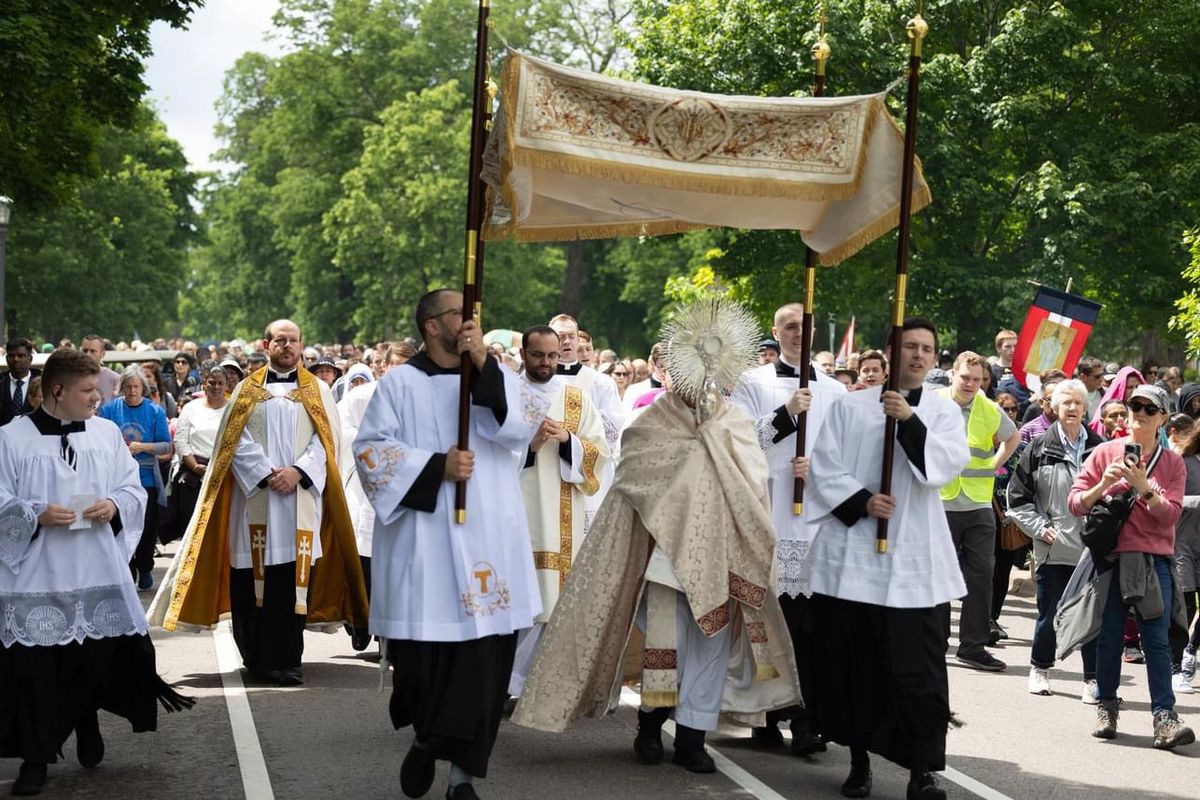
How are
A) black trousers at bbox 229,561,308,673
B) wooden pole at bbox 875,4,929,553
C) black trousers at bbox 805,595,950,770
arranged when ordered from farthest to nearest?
black trousers at bbox 229,561,308,673
wooden pole at bbox 875,4,929,553
black trousers at bbox 805,595,950,770

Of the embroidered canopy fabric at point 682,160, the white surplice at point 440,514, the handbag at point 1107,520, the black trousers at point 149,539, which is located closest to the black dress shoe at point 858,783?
the white surplice at point 440,514

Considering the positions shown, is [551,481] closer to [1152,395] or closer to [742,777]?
[742,777]

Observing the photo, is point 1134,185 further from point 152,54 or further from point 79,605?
point 79,605

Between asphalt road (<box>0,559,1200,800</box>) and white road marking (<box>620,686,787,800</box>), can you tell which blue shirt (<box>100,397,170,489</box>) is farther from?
white road marking (<box>620,686,787,800</box>)

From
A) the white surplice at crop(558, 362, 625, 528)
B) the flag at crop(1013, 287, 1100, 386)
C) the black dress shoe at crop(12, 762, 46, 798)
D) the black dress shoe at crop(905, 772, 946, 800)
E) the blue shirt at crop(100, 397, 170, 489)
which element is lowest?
the black dress shoe at crop(12, 762, 46, 798)

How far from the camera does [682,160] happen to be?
7.96 m

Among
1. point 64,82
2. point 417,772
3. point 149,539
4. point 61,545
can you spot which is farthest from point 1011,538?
A: point 64,82

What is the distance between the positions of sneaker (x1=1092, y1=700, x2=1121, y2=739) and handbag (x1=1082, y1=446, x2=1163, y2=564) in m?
0.77

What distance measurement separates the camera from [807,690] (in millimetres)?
7887

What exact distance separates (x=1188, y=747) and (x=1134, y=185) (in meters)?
20.8

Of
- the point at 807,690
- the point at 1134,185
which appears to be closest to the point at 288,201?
the point at 1134,185

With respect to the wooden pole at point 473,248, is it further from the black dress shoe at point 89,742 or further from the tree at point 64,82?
the tree at point 64,82

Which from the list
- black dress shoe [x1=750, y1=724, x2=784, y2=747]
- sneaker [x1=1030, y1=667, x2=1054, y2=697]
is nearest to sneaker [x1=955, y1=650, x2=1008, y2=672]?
sneaker [x1=1030, y1=667, x2=1054, y2=697]

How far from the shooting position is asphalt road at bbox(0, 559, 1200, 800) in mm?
7645
